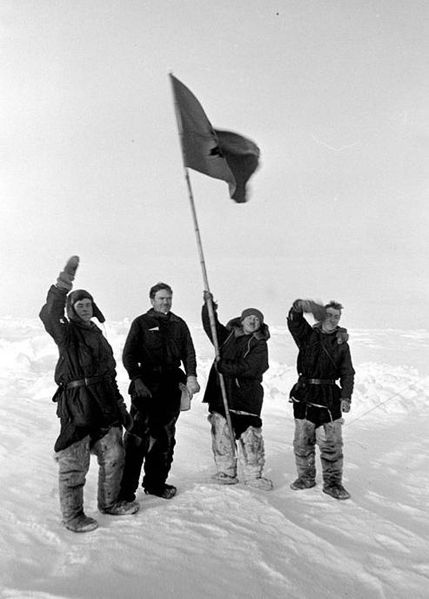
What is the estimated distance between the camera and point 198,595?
2.95 m

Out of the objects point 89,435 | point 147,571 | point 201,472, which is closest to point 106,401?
point 89,435

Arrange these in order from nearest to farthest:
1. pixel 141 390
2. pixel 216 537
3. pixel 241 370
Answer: pixel 216 537 < pixel 141 390 < pixel 241 370

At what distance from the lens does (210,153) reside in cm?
559

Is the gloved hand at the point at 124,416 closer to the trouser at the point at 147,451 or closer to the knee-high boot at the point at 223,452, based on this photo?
the trouser at the point at 147,451

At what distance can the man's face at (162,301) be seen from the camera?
5.05 metres

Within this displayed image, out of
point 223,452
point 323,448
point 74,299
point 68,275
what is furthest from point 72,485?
point 323,448

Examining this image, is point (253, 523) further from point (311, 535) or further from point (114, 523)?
point (114, 523)

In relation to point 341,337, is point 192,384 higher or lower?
lower

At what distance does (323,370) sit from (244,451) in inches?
57.8

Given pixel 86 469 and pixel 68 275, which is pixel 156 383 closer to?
pixel 86 469

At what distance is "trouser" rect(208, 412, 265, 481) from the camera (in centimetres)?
546

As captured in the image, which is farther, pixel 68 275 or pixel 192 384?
pixel 192 384

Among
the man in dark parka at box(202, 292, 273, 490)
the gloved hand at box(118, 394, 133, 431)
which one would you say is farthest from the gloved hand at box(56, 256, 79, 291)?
the man in dark parka at box(202, 292, 273, 490)

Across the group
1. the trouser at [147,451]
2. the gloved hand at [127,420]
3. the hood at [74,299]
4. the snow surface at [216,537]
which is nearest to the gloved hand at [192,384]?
the trouser at [147,451]
